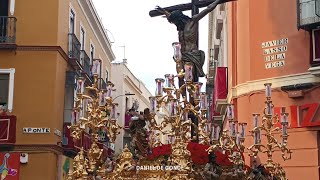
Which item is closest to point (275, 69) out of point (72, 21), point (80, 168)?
point (80, 168)

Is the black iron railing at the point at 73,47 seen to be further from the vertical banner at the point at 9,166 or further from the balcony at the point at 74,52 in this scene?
the vertical banner at the point at 9,166

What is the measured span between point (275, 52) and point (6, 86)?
9.29 meters

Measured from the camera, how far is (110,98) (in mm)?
8047

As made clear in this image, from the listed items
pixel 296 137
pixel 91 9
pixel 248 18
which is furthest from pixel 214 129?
pixel 91 9

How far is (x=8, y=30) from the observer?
736 inches

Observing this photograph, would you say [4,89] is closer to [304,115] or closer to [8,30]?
[8,30]

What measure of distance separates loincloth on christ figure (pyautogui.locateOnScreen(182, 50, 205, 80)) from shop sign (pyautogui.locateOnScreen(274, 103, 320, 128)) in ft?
14.1

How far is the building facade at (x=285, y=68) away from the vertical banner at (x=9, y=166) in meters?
7.19

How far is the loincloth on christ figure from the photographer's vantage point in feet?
28.5

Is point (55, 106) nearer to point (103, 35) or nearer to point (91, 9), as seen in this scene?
point (91, 9)

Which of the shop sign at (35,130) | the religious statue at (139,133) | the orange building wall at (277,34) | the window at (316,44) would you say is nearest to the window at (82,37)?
the shop sign at (35,130)

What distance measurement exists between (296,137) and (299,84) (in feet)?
3.70

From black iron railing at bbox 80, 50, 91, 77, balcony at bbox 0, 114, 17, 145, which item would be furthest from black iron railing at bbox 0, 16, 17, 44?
black iron railing at bbox 80, 50, 91, 77

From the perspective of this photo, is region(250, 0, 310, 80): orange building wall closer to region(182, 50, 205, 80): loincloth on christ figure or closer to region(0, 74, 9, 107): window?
region(182, 50, 205, 80): loincloth on christ figure
